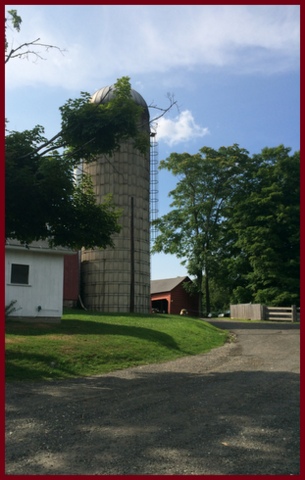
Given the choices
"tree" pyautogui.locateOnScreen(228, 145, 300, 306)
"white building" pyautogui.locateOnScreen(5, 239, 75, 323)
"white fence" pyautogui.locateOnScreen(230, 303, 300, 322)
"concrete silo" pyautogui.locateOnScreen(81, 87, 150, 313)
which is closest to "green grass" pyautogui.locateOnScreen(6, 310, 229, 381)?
"white building" pyautogui.locateOnScreen(5, 239, 75, 323)

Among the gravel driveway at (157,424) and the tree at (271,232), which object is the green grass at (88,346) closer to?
the gravel driveway at (157,424)

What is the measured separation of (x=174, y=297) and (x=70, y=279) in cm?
1842

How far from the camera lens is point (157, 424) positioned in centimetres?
668

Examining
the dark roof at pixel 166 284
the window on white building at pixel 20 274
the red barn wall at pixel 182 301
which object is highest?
the window on white building at pixel 20 274

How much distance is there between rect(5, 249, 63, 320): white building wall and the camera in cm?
1978

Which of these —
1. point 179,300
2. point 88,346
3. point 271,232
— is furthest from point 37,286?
point 179,300

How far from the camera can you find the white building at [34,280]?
19766mm

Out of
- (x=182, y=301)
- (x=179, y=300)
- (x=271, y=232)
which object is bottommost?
(x=182, y=301)

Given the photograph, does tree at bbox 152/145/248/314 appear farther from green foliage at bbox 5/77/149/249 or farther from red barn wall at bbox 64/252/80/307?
Answer: green foliage at bbox 5/77/149/249

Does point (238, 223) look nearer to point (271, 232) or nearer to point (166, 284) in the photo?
point (271, 232)

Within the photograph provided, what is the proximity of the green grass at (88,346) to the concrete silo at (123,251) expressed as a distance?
16.3 meters

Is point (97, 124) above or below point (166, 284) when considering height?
above

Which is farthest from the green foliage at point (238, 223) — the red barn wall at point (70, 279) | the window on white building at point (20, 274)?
the window on white building at point (20, 274)

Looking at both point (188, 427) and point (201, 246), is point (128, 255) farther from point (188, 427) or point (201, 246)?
point (188, 427)
